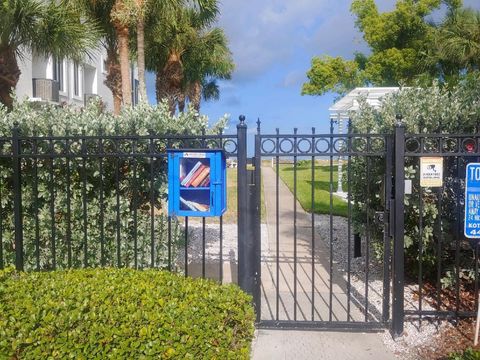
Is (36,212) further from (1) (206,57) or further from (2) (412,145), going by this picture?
(1) (206,57)

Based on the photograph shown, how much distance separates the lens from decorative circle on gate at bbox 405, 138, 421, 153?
4656mm

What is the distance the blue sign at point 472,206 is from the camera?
4266mm

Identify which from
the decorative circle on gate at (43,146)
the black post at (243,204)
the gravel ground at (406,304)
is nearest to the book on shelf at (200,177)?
the black post at (243,204)

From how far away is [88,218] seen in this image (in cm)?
520

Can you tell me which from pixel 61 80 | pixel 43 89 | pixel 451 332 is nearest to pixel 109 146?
pixel 451 332

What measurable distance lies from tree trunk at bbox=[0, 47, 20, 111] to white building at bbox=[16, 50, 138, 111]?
2793mm

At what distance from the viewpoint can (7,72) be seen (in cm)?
997

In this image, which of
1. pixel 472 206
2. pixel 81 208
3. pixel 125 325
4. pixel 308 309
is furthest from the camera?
pixel 308 309

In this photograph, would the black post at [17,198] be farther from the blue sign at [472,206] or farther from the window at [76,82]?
the window at [76,82]

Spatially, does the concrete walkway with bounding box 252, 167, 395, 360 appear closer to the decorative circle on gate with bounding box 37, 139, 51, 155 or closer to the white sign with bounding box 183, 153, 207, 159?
the white sign with bounding box 183, 153, 207, 159

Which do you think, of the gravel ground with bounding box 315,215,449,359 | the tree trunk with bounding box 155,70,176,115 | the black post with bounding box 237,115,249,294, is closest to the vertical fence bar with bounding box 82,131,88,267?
the black post with bounding box 237,115,249,294

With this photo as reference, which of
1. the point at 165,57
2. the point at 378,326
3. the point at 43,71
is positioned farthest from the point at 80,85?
the point at 378,326

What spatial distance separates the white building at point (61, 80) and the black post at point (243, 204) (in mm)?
9801

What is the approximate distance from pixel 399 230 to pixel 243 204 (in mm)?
1458
